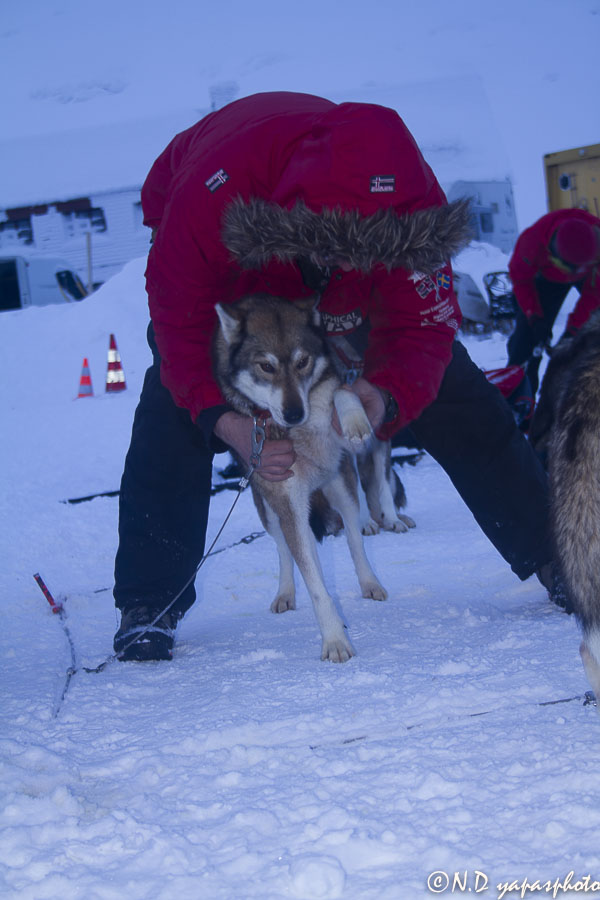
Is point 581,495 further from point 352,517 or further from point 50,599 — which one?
point 50,599

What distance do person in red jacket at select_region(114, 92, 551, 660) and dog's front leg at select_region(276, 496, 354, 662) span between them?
11 cm

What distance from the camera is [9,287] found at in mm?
12500

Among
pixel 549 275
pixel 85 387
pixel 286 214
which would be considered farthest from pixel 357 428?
pixel 85 387

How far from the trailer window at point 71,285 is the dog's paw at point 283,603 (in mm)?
11022

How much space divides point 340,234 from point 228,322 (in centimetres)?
55

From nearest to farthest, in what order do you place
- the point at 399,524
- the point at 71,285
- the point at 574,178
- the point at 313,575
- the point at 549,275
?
the point at 313,575 → the point at 399,524 → the point at 549,275 → the point at 574,178 → the point at 71,285

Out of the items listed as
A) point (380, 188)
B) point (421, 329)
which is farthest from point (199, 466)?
point (380, 188)

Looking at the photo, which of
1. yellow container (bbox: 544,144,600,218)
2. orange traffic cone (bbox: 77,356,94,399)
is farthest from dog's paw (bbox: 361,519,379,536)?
yellow container (bbox: 544,144,600,218)

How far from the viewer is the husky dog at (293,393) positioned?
2033 millimetres

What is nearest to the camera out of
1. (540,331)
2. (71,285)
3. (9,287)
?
(540,331)

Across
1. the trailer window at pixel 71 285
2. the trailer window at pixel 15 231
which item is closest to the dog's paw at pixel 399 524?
the trailer window at pixel 71 285

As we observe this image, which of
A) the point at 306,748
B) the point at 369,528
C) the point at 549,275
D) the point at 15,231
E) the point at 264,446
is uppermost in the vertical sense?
the point at 15,231

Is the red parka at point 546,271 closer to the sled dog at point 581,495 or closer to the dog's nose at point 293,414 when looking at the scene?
the dog's nose at point 293,414

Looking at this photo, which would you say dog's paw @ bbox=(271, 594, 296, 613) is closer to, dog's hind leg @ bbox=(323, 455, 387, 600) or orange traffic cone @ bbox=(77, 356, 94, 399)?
dog's hind leg @ bbox=(323, 455, 387, 600)
